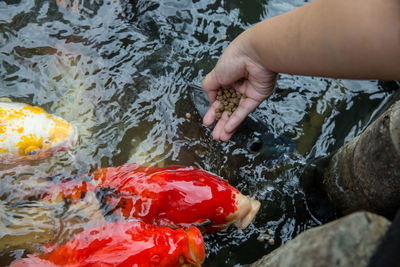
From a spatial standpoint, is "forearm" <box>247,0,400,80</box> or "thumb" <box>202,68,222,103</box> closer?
"forearm" <box>247,0,400,80</box>

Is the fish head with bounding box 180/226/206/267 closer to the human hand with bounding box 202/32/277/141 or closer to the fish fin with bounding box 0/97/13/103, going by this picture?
the human hand with bounding box 202/32/277/141

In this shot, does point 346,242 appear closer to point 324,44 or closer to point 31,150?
point 324,44

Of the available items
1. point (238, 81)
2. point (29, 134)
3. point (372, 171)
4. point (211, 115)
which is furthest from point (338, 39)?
point (29, 134)

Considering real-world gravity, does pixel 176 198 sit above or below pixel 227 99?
below

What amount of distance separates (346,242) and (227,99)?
1.87 metres

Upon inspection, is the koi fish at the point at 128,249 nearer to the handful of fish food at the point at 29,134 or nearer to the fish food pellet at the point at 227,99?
the handful of fish food at the point at 29,134

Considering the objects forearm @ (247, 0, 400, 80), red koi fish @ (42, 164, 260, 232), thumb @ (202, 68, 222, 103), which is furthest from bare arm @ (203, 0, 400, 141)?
red koi fish @ (42, 164, 260, 232)

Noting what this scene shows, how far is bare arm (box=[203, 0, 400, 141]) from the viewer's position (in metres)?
A: 1.74

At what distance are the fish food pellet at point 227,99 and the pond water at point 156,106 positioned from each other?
1.05ft

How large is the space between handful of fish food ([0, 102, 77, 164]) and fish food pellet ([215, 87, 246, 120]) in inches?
→ 55.6

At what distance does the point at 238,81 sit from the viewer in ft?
9.37

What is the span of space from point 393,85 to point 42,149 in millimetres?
3675

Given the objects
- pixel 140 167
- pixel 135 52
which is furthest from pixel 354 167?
pixel 135 52

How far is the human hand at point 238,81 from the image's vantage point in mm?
2562
